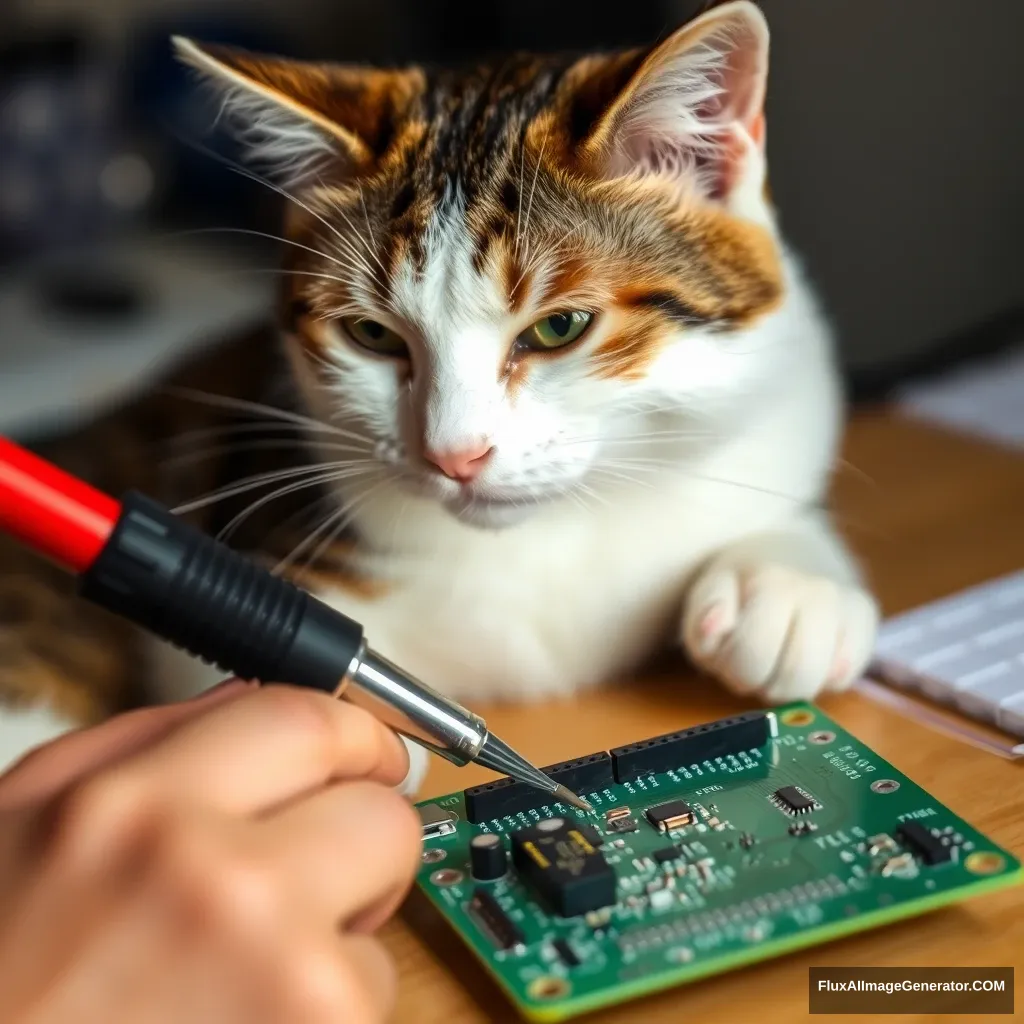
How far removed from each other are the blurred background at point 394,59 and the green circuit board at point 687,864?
698 millimetres

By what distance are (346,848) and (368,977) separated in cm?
6

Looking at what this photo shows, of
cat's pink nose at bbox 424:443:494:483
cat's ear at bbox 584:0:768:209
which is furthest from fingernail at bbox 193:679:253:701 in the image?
cat's ear at bbox 584:0:768:209

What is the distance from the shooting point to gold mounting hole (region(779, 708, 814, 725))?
0.86 metres

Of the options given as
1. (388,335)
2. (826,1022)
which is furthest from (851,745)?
(388,335)

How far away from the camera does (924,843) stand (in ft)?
2.27

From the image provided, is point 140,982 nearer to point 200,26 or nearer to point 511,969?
point 511,969

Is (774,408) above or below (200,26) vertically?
above

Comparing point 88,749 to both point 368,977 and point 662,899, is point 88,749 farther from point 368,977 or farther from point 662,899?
point 662,899

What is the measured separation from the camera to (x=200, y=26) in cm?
221

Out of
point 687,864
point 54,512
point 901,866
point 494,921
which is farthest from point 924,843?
point 54,512

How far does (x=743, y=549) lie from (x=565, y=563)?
0.14 meters

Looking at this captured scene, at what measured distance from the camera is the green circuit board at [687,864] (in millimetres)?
636

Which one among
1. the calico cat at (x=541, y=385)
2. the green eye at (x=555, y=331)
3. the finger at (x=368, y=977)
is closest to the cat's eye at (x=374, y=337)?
the calico cat at (x=541, y=385)

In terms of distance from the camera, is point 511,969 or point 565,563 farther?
point 565,563
